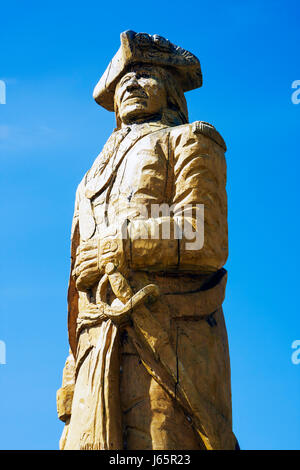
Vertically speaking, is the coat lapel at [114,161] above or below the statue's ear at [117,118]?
below

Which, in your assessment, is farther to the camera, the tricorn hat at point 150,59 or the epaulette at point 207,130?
the tricorn hat at point 150,59

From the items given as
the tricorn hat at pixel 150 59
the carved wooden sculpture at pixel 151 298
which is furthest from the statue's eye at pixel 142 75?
the carved wooden sculpture at pixel 151 298

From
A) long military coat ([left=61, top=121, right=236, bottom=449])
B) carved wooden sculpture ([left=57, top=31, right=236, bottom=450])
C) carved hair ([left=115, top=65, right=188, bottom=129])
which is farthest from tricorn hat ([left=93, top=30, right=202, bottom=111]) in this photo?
long military coat ([left=61, top=121, right=236, bottom=449])

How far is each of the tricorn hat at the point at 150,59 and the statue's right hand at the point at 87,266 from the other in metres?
1.98

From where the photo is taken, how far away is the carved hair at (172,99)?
870 centimetres

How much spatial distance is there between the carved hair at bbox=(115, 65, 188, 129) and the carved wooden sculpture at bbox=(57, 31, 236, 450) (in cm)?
25

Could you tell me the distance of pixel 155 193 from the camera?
784 cm

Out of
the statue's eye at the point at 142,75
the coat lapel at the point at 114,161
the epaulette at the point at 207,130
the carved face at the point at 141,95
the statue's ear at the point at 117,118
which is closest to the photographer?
the epaulette at the point at 207,130

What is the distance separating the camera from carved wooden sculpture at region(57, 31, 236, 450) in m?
7.10

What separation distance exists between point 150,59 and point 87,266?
2327 millimetres

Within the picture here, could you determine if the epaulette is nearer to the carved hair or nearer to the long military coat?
the long military coat

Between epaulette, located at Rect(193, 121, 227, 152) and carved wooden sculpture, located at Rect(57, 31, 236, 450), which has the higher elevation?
epaulette, located at Rect(193, 121, 227, 152)

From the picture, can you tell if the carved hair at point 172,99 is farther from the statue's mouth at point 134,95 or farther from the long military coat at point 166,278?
the long military coat at point 166,278
